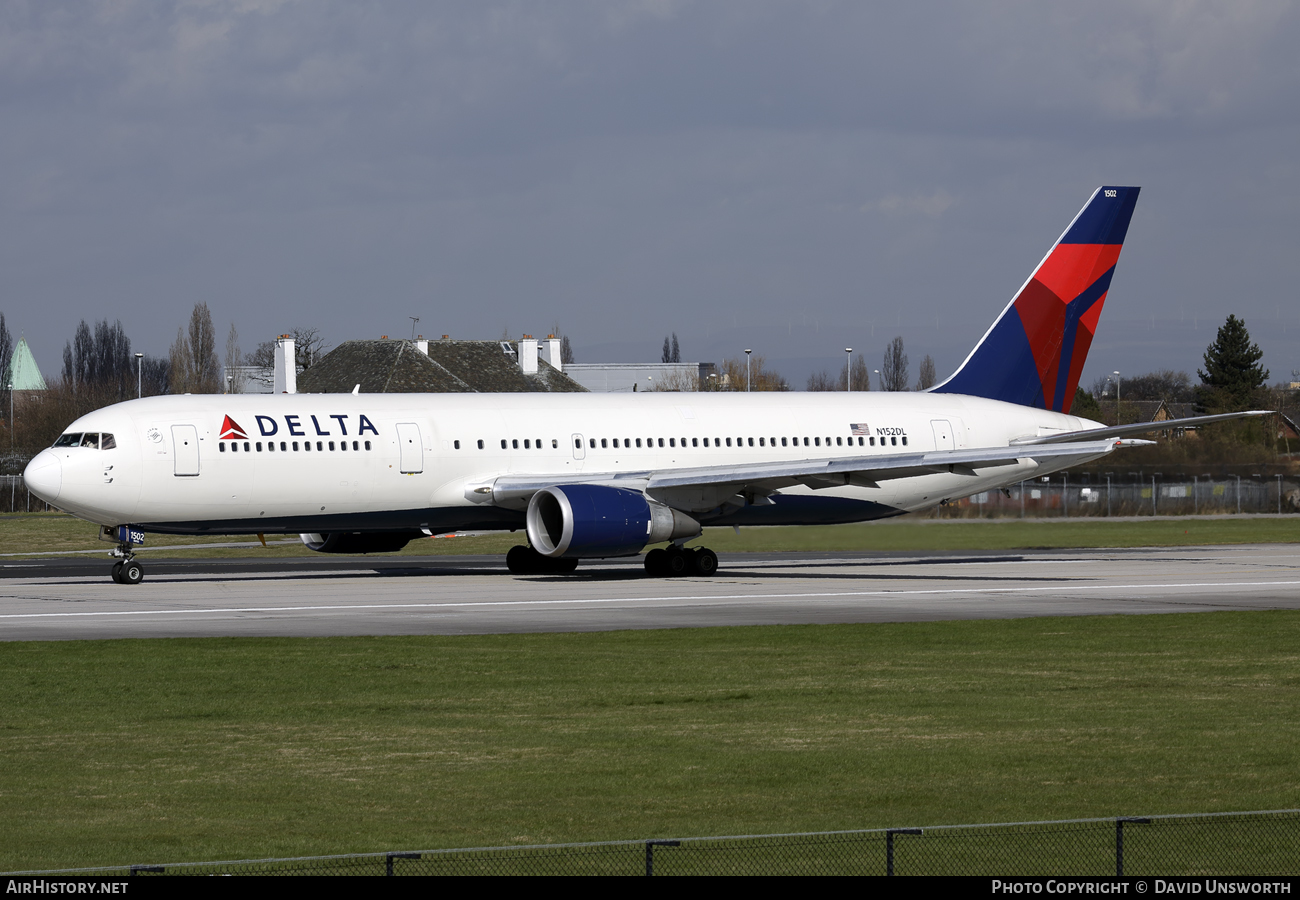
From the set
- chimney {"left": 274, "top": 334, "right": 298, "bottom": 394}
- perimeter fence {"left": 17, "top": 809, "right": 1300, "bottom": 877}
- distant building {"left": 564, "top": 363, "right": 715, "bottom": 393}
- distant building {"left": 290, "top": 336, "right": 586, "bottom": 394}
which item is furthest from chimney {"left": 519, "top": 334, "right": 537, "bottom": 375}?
perimeter fence {"left": 17, "top": 809, "right": 1300, "bottom": 877}

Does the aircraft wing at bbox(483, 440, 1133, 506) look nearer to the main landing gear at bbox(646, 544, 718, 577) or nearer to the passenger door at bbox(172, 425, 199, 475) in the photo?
the main landing gear at bbox(646, 544, 718, 577)

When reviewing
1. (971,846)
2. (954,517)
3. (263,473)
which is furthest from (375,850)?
(954,517)

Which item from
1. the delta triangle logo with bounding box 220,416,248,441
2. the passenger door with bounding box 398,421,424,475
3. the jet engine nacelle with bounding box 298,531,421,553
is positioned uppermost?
the delta triangle logo with bounding box 220,416,248,441

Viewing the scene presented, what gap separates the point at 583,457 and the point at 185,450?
896 cm

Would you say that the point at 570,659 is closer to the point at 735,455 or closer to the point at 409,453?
the point at 409,453

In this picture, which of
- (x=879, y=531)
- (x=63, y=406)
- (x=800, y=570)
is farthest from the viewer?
(x=63, y=406)

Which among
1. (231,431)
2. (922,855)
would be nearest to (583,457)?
(231,431)

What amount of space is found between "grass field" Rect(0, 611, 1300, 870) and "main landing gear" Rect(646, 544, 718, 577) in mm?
13876

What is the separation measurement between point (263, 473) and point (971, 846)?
2567 centimetres

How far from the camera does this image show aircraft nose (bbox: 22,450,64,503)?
3100cm

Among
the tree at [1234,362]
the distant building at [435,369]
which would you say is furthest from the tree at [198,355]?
the tree at [1234,362]

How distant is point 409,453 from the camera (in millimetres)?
33969

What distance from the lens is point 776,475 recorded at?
33.9m

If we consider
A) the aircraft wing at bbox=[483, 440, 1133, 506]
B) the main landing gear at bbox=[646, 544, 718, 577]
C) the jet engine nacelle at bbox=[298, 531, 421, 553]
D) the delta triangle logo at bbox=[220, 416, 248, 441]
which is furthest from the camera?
the jet engine nacelle at bbox=[298, 531, 421, 553]
